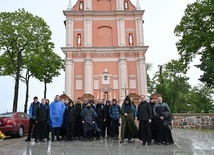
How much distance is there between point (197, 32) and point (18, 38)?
58.7 feet

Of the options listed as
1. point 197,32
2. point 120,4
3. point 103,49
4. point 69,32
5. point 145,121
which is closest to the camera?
point 145,121

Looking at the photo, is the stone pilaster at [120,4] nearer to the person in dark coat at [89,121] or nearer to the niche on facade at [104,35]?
the niche on facade at [104,35]

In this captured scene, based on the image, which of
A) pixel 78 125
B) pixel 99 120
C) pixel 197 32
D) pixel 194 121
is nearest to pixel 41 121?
pixel 78 125

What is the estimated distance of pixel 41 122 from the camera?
9.30 metres

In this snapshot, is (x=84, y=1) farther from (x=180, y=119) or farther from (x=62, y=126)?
(x=62, y=126)

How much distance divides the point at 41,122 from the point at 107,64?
931 inches

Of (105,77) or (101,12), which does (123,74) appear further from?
(101,12)

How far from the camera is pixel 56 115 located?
9.34m

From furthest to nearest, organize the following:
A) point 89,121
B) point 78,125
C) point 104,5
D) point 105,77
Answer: point 104,5 < point 105,77 < point 78,125 < point 89,121

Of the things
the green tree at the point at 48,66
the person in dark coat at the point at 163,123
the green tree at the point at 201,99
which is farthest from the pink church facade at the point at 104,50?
the person in dark coat at the point at 163,123

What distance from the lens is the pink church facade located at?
103 ft

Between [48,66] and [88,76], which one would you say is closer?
[48,66]

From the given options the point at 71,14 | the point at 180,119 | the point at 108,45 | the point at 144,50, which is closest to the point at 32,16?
the point at 71,14

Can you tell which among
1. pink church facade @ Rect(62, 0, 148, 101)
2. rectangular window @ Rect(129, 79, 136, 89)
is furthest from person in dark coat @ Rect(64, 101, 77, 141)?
rectangular window @ Rect(129, 79, 136, 89)
